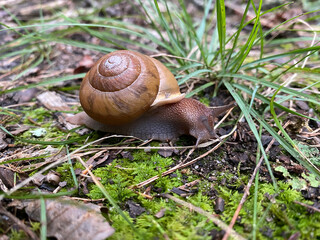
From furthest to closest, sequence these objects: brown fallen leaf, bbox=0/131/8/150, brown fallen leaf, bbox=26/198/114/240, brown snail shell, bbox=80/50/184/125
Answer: brown fallen leaf, bbox=0/131/8/150 < brown snail shell, bbox=80/50/184/125 < brown fallen leaf, bbox=26/198/114/240

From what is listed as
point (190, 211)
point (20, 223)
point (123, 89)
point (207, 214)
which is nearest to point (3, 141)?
point (20, 223)

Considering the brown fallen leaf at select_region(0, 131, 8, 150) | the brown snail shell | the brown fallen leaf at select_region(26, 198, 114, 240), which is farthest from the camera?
the brown fallen leaf at select_region(0, 131, 8, 150)

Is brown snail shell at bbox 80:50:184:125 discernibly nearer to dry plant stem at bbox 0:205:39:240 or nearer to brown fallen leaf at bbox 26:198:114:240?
brown fallen leaf at bbox 26:198:114:240

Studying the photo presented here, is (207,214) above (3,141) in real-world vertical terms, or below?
below

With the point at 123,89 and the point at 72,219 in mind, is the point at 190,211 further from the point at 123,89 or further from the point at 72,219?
the point at 123,89

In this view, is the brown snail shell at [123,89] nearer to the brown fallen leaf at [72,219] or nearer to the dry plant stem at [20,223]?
the brown fallen leaf at [72,219]

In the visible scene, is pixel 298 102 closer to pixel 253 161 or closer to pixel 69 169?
pixel 253 161

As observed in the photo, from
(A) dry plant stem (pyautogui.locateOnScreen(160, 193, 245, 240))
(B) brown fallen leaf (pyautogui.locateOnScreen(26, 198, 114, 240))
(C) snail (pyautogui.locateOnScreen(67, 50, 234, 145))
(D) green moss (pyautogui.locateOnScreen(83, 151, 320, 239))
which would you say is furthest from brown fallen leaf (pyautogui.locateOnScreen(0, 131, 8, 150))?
(A) dry plant stem (pyautogui.locateOnScreen(160, 193, 245, 240))
